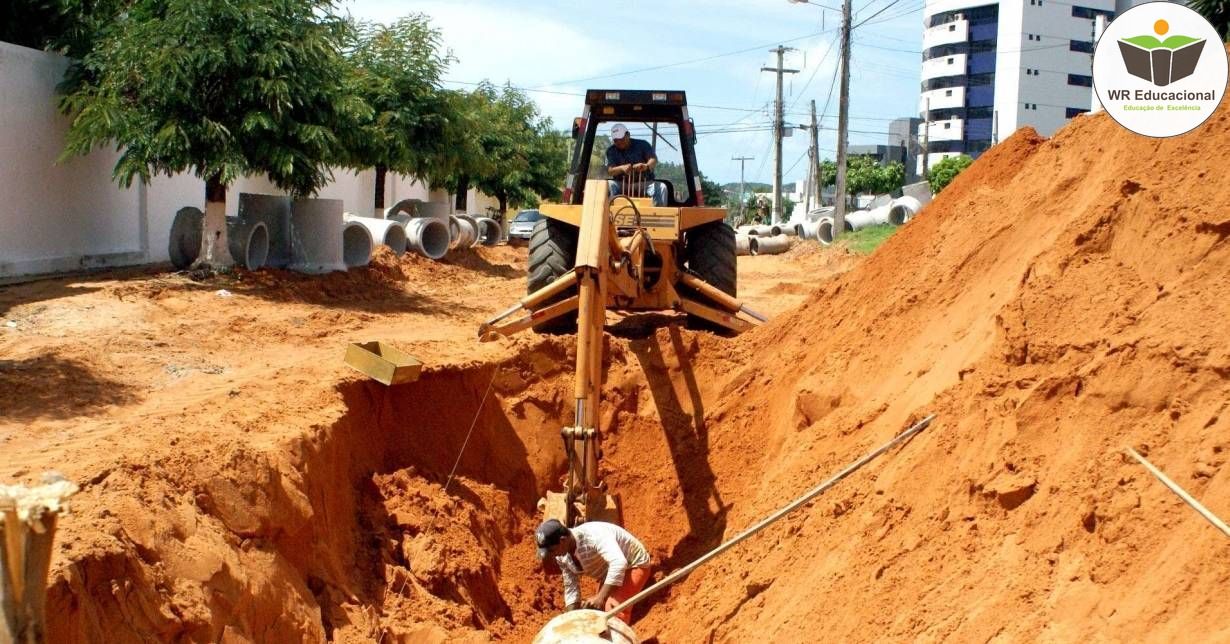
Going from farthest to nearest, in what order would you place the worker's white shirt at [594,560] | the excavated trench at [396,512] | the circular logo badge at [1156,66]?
the circular logo badge at [1156,66], the worker's white shirt at [594,560], the excavated trench at [396,512]

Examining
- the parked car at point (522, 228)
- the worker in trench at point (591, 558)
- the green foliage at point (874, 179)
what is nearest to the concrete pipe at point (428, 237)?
the parked car at point (522, 228)

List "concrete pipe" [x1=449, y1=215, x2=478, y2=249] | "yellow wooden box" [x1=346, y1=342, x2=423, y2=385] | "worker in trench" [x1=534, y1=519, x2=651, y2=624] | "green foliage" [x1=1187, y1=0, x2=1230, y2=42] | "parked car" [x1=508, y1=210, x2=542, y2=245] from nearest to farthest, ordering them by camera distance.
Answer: "worker in trench" [x1=534, y1=519, x2=651, y2=624]
"yellow wooden box" [x1=346, y1=342, x2=423, y2=385]
"green foliage" [x1=1187, y1=0, x2=1230, y2=42]
"concrete pipe" [x1=449, y1=215, x2=478, y2=249]
"parked car" [x1=508, y1=210, x2=542, y2=245]

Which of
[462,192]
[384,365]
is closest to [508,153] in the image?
[462,192]

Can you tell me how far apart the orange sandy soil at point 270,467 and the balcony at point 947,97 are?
202ft

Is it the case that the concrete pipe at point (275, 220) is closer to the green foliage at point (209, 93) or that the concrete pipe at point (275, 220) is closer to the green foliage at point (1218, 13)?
the green foliage at point (209, 93)

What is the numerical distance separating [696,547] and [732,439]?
1.09 metres

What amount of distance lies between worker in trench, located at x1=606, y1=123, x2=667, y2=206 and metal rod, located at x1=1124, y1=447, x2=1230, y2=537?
656cm

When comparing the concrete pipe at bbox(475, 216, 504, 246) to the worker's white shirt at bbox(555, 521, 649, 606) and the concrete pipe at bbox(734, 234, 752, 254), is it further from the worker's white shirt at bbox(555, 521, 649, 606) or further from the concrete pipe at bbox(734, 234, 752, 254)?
the worker's white shirt at bbox(555, 521, 649, 606)

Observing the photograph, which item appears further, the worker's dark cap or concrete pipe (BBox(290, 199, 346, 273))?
concrete pipe (BBox(290, 199, 346, 273))

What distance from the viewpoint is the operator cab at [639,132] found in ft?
35.4

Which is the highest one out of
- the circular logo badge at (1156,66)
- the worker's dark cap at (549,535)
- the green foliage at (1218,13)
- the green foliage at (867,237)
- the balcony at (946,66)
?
the balcony at (946,66)

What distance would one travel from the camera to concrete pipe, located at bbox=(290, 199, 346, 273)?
16594 millimetres

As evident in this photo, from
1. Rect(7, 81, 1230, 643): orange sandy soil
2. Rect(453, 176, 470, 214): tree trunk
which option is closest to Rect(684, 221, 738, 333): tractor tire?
Rect(7, 81, 1230, 643): orange sandy soil

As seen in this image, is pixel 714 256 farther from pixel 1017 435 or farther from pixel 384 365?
pixel 1017 435
